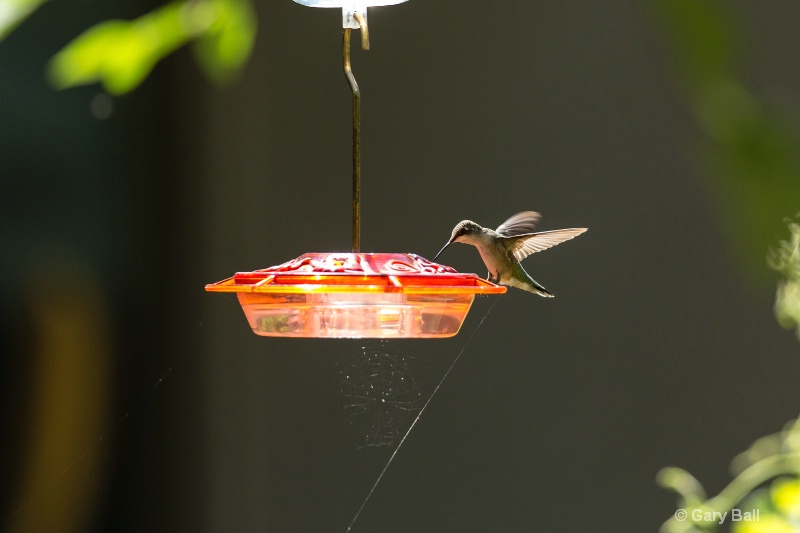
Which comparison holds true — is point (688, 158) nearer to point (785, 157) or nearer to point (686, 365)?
point (686, 365)

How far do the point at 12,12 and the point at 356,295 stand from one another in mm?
937

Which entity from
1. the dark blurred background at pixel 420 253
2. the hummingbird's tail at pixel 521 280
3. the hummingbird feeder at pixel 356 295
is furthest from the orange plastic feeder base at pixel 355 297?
the dark blurred background at pixel 420 253

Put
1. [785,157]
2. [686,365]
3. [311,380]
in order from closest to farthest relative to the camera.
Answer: [785,157] < [686,365] < [311,380]

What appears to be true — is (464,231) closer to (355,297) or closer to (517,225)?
(517,225)

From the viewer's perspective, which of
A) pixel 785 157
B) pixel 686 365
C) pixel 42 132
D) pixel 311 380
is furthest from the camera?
pixel 311 380

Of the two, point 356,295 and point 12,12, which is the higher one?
point 12,12

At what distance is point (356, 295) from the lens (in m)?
1.28

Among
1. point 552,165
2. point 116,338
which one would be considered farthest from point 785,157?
point 116,338

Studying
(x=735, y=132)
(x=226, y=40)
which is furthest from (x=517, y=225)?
(x=735, y=132)

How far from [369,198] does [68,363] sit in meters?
1.06

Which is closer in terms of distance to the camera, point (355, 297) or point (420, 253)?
point (355, 297)

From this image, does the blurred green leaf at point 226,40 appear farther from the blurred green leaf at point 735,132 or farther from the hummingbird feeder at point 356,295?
the hummingbird feeder at point 356,295

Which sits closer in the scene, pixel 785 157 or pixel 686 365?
pixel 785 157

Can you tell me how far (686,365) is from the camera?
2.71m
